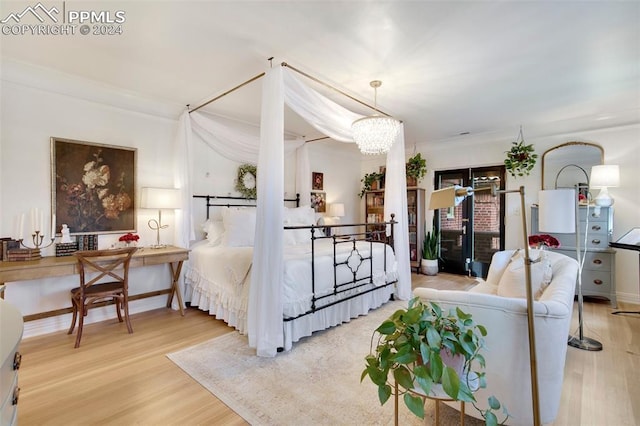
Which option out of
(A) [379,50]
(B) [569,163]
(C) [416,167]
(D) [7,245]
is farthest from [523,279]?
(D) [7,245]

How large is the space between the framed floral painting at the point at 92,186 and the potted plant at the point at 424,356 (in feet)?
11.5

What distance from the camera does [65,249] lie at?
304 centimetres

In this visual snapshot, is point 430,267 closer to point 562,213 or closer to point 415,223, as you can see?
point 415,223

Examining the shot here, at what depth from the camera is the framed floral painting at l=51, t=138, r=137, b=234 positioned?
3.07m

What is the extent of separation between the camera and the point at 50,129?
9.94 feet

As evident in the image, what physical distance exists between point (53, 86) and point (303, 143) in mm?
Result: 3296

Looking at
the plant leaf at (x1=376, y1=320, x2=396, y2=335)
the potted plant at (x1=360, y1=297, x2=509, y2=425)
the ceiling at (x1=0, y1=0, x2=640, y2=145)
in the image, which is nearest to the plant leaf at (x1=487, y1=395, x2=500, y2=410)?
the potted plant at (x1=360, y1=297, x2=509, y2=425)

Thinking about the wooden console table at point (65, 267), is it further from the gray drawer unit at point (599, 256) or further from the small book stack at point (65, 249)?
the gray drawer unit at point (599, 256)

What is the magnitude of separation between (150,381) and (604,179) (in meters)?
5.71

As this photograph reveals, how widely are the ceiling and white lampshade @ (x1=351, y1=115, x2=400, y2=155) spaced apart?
0.45m

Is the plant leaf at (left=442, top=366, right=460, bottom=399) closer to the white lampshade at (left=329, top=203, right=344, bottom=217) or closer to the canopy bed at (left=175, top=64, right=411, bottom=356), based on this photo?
the canopy bed at (left=175, top=64, right=411, bottom=356)

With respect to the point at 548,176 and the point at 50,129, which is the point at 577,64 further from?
the point at 50,129

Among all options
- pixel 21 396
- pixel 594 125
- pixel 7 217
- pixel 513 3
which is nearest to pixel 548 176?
pixel 594 125

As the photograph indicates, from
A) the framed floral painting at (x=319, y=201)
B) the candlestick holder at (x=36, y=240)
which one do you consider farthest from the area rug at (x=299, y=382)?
the framed floral painting at (x=319, y=201)
